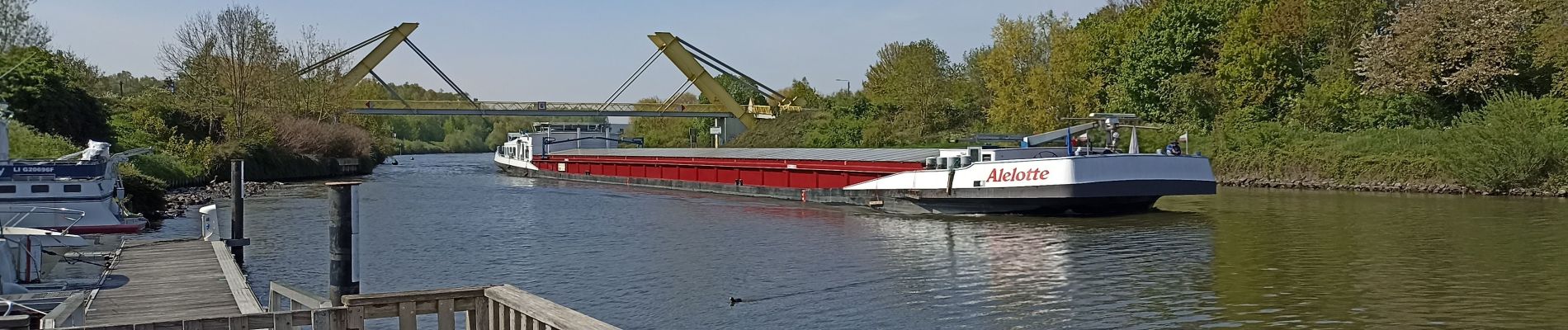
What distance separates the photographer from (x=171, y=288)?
12.6 m

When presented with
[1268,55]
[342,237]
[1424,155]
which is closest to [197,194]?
[342,237]

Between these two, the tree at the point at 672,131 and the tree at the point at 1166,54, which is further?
the tree at the point at 672,131

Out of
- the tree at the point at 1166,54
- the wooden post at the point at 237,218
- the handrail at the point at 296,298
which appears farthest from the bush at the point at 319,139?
the handrail at the point at 296,298

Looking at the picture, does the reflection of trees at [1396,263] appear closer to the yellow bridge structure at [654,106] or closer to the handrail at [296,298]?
the handrail at [296,298]

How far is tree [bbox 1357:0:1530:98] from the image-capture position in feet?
115

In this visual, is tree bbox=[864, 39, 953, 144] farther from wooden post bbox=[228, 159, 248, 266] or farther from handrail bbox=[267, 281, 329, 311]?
handrail bbox=[267, 281, 329, 311]

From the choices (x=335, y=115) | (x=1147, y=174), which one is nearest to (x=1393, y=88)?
(x=1147, y=174)

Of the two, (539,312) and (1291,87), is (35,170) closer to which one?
(539,312)

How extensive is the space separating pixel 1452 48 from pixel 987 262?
2477 cm

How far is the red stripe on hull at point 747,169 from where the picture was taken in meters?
31.7

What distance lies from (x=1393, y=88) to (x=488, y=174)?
35.8 meters

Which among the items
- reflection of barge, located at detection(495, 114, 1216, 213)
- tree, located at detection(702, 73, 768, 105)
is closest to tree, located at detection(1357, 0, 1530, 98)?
reflection of barge, located at detection(495, 114, 1216, 213)

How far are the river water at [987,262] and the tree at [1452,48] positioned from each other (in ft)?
24.9

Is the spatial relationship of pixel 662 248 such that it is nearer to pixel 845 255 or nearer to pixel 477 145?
pixel 845 255
